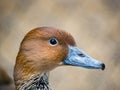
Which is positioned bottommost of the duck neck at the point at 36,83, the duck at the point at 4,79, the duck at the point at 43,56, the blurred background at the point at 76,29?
the duck neck at the point at 36,83

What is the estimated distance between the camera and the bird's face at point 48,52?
3.64 metres

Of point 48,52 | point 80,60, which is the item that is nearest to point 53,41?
point 48,52

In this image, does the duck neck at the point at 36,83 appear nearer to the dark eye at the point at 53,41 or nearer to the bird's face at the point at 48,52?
the bird's face at the point at 48,52

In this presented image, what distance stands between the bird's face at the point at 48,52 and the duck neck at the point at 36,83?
43 mm

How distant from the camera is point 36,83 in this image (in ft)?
12.1

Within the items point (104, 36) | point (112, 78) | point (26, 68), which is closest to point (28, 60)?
point (26, 68)

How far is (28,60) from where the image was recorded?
364cm

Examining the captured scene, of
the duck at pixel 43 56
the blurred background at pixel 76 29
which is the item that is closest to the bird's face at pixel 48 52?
the duck at pixel 43 56

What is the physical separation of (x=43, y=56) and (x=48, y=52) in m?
0.03

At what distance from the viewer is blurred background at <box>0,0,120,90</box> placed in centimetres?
516

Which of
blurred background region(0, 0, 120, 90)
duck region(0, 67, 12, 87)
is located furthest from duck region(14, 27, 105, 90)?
blurred background region(0, 0, 120, 90)

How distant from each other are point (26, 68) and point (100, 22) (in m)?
2.03

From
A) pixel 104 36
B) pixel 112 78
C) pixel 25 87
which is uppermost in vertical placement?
pixel 104 36

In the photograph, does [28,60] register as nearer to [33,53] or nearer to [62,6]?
[33,53]
